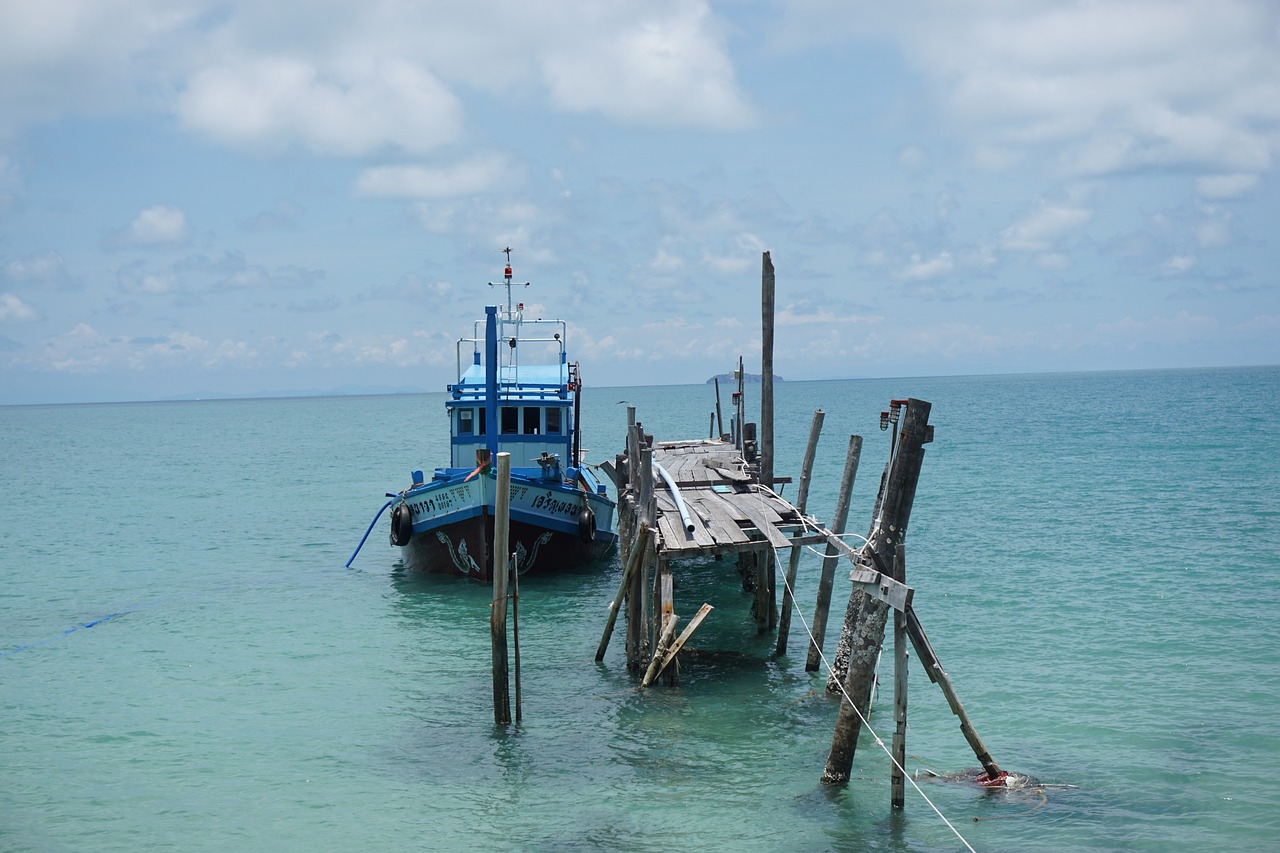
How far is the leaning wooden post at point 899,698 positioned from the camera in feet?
32.4

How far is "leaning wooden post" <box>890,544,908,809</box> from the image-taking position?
32.4ft

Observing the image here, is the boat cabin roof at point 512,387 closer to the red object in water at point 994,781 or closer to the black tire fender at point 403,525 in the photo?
the black tire fender at point 403,525

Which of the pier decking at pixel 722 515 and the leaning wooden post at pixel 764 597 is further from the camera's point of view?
the leaning wooden post at pixel 764 597

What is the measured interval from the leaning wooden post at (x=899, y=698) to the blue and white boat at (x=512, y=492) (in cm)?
1153

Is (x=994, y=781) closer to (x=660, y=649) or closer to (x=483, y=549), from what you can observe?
(x=660, y=649)

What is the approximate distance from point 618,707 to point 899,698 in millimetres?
5023

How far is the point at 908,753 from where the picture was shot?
12.3 m

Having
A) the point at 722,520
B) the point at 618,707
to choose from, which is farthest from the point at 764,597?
the point at 618,707

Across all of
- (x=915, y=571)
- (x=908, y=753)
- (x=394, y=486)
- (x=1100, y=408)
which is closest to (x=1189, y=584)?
(x=915, y=571)

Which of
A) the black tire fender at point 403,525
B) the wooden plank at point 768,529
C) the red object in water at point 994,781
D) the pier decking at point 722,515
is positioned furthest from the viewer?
the black tire fender at point 403,525

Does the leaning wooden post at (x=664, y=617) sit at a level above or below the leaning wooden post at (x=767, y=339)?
below

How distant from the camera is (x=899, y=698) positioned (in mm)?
10070

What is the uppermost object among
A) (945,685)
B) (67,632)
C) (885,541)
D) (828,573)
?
(885,541)

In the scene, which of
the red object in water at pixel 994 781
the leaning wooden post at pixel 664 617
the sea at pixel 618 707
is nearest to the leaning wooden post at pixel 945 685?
the red object in water at pixel 994 781
